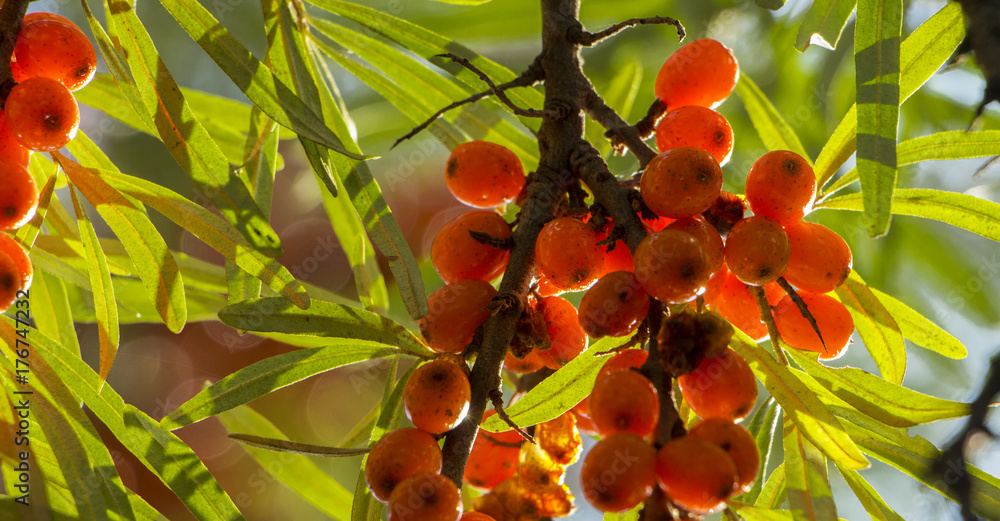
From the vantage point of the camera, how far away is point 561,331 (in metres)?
0.90

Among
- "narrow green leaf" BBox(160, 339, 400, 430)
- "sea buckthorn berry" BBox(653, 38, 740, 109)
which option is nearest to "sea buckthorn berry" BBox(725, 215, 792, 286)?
"sea buckthorn berry" BBox(653, 38, 740, 109)

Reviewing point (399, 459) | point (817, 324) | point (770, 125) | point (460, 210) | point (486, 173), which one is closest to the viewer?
point (399, 459)

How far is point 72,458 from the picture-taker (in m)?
0.86

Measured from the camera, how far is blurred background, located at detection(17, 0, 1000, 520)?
1.84 meters

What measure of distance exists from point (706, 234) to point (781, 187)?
13 centimetres

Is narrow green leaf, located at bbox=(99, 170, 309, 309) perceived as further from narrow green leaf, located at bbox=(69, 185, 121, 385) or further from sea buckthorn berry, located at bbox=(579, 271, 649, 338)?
sea buckthorn berry, located at bbox=(579, 271, 649, 338)

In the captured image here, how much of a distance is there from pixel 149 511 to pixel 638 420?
2.05 ft

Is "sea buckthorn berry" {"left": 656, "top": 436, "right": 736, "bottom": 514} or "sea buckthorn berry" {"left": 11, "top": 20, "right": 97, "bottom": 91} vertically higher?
"sea buckthorn berry" {"left": 11, "top": 20, "right": 97, "bottom": 91}

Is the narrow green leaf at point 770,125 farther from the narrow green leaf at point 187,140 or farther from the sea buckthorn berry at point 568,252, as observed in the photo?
the narrow green leaf at point 187,140

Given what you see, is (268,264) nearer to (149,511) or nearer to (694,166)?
(149,511)

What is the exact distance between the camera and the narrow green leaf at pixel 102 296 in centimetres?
90

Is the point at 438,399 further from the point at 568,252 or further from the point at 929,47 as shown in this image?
the point at 929,47

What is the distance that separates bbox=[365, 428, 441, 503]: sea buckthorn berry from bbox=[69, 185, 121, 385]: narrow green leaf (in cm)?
43

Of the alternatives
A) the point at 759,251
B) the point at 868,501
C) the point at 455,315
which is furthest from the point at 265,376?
the point at 868,501
